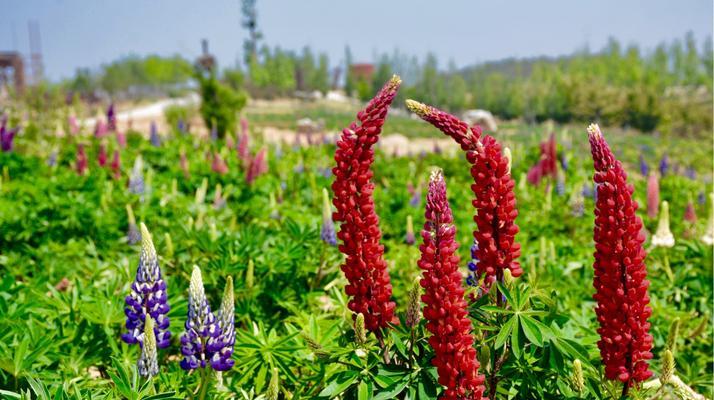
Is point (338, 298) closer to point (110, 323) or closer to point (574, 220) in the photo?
point (110, 323)

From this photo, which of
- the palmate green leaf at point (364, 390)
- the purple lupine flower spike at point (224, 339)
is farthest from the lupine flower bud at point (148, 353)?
the palmate green leaf at point (364, 390)

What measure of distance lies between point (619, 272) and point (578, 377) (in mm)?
352

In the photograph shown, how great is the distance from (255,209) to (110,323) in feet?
7.90

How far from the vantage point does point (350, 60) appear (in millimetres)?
87125

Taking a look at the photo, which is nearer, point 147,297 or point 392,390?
point 392,390

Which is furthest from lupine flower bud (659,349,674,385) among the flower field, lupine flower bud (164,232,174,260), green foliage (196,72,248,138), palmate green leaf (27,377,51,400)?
green foliage (196,72,248,138)

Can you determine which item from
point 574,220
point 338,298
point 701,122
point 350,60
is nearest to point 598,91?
point 701,122

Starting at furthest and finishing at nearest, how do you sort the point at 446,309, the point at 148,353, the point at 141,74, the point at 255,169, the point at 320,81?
1. the point at 141,74
2. the point at 320,81
3. the point at 255,169
4. the point at 148,353
5. the point at 446,309

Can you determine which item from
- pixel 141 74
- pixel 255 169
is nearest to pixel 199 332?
pixel 255 169

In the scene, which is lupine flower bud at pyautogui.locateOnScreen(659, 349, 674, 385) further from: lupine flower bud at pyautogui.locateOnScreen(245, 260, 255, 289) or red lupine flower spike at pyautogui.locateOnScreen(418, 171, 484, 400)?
lupine flower bud at pyautogui.locateOnScreen(245, 260, 255, 289)

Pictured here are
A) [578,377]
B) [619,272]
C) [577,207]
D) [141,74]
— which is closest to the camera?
[619,272]

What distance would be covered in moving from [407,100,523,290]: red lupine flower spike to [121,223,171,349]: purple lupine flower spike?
1.12m

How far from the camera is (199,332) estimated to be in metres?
2.05

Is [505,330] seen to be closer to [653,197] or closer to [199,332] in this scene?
[199,332]
